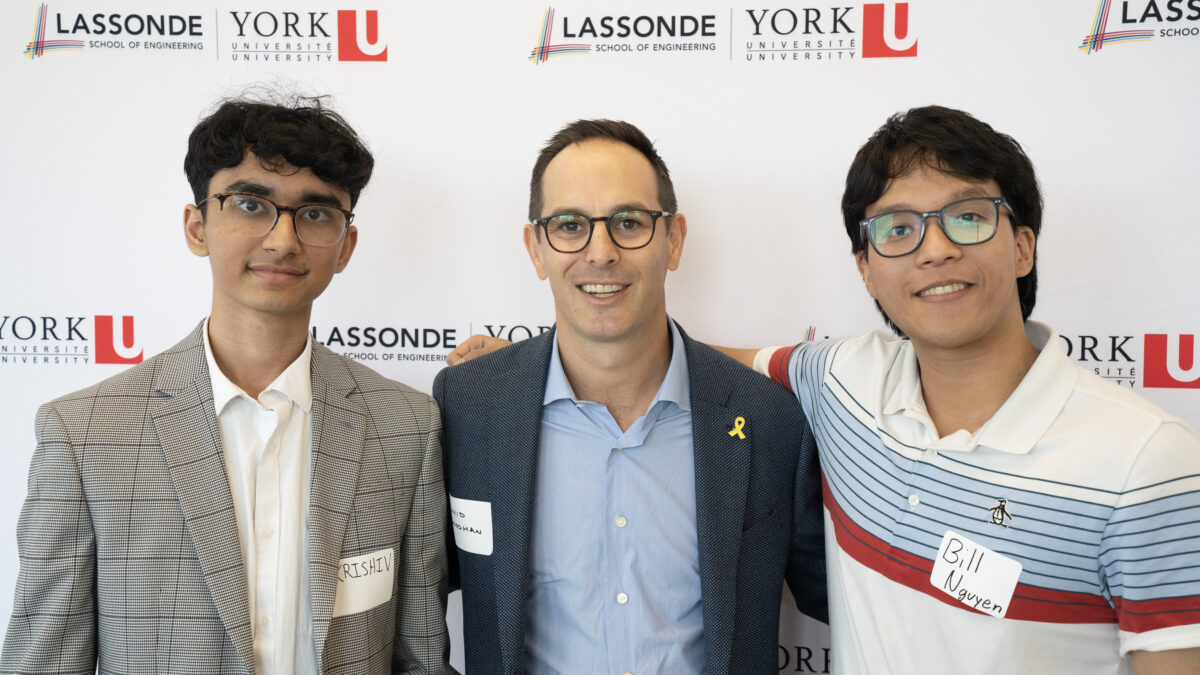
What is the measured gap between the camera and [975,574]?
1496 millimetres

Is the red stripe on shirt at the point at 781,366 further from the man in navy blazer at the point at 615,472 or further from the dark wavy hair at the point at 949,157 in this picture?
the dark wavy hair at the point at 949,157

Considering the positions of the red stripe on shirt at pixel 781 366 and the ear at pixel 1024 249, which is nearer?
the ear at pixel 1024 249

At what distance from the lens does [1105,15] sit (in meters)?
2.30

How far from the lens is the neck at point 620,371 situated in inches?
74.4

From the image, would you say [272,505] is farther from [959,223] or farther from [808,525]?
[959,223]

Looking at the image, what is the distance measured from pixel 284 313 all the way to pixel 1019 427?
1601 millimetres

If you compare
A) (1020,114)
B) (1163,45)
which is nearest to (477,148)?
(1020,114)

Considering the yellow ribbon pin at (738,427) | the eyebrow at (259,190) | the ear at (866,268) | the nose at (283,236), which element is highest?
the eyebrow at (259,190)

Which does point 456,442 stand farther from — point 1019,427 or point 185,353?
point 1019,427

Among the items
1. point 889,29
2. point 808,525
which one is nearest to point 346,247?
point 808,525

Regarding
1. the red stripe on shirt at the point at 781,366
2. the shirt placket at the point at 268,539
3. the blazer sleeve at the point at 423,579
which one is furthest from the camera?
the red stripe on shirt at the point at 781,366

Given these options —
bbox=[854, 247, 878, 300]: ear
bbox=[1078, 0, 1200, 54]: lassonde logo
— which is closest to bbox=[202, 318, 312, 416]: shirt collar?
bbox=[854, 247, 878, 300]: ear

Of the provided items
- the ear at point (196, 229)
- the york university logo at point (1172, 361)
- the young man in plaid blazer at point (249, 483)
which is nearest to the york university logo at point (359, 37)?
the young man in plaid blazer at point (249, 483)

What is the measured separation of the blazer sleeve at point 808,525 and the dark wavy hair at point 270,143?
4.42 feet
